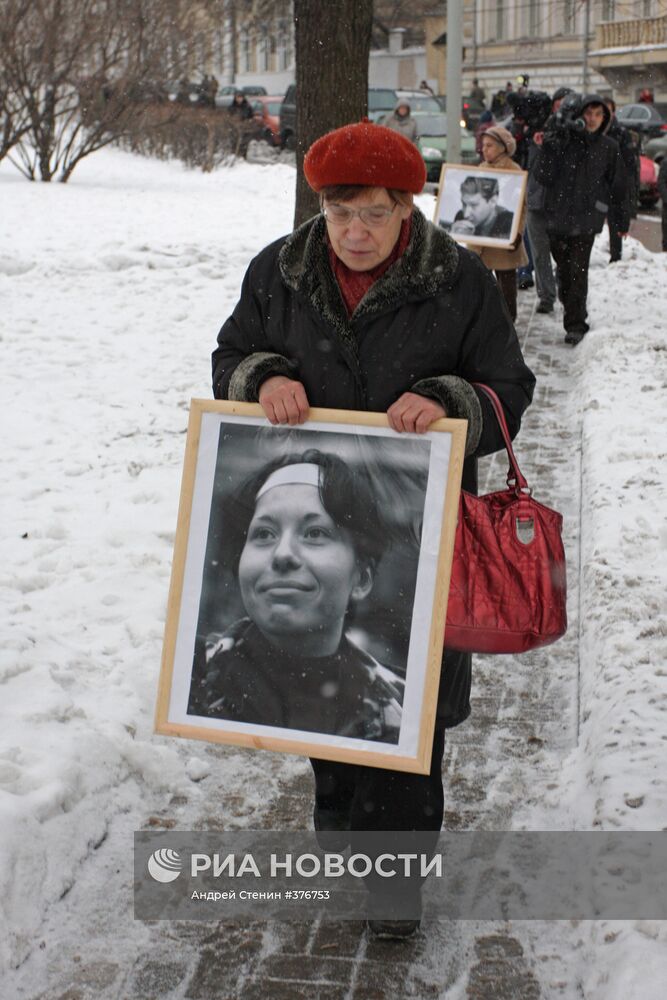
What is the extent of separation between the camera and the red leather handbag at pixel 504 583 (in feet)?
10.4

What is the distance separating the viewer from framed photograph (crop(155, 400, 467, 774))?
10.2ft

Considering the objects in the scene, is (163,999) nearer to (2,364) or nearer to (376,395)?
(376,395)

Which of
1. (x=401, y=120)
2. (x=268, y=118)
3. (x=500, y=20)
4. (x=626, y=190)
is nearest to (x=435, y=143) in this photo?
(x=401, y=120)

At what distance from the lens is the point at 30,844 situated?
3766mm

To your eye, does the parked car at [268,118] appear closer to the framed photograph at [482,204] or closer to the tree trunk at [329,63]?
the framed photograph at [482,204]

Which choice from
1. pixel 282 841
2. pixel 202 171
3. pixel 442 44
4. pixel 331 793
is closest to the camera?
pixel 331 793

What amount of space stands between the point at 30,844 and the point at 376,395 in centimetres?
159

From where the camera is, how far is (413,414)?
3.03 m

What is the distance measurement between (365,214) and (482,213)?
27.3ft

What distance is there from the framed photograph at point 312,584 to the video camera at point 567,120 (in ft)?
28.0

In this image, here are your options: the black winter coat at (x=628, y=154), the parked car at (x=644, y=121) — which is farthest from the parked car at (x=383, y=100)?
the black winter coat at (x=628, y=154)

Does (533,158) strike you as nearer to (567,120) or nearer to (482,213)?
(567,120)

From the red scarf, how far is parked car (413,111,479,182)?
2343 centimetres

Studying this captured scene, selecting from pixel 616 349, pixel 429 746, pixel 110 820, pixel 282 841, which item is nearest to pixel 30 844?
pixel 110 820
